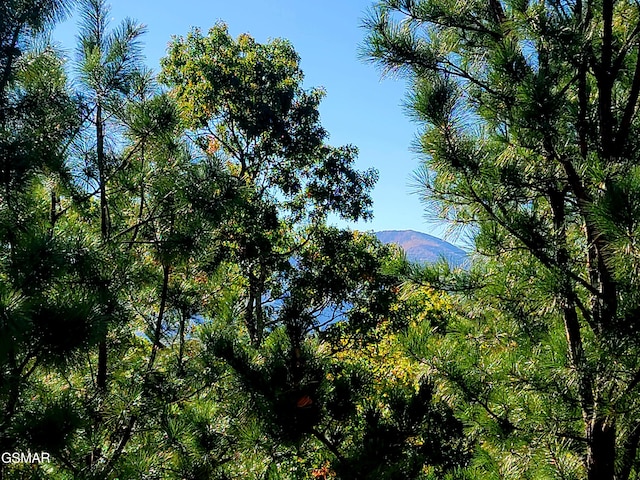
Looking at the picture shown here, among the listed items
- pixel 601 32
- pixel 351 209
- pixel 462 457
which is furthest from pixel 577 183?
pixel 351 209

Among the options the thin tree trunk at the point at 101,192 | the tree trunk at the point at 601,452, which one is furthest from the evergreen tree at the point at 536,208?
the thin tree trunk at the point at 101,192

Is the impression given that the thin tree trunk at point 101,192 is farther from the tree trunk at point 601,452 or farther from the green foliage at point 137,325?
the tree trunk at point 601,452

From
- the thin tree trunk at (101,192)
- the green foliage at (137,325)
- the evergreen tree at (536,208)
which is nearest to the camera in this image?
the green foliage at (137,325)

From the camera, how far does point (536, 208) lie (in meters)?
1.94

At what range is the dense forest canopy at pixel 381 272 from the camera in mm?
1380

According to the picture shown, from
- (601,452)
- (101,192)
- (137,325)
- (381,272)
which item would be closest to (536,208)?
(381,272)

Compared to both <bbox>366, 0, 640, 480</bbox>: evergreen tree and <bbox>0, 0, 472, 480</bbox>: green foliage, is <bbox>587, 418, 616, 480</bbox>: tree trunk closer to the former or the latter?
<bbox>366, 0, 640, 480</bbox>: evergreen tree

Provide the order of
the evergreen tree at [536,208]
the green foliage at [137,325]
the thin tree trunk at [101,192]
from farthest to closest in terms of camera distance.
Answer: the thin tree trunk at [101,192], the evergreen tree at [536,208], the green foliage at [137,325]

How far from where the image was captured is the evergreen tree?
1498mm

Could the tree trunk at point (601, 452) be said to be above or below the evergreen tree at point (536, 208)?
below

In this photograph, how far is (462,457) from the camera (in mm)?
2348

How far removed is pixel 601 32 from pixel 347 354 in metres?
5.02

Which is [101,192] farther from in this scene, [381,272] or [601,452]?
[601,452]

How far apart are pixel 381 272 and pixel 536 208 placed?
0.67 m
